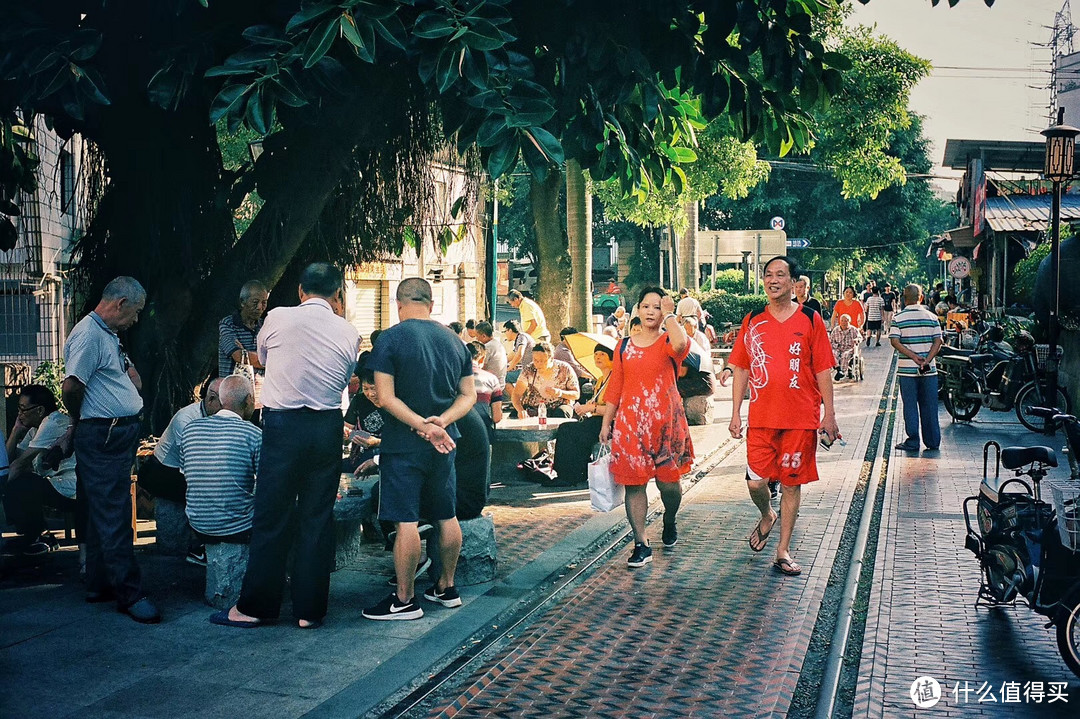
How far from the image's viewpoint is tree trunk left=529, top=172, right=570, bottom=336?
18047 millimetres

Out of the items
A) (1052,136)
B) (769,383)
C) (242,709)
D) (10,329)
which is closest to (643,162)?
(769,383)

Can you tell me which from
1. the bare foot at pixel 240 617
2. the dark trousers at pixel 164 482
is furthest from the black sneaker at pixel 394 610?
the dark trousers at pixel 164 482

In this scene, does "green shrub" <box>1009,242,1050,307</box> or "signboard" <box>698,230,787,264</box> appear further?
"signboard" <box>698,230,787,264</box>

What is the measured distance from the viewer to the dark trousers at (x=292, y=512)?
6.46 meters

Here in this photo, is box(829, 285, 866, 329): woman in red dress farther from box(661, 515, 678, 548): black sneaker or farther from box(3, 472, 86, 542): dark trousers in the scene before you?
box(3, 472, 86, 542): dark trousers

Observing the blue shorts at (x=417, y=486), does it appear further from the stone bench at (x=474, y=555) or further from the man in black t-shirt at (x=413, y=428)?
the stone bench at (x=474, y=555)

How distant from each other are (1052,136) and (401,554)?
14544 millimetres

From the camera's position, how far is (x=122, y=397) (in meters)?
6.74

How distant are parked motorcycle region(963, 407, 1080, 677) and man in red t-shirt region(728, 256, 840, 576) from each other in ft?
3.92

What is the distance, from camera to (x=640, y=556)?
809cm

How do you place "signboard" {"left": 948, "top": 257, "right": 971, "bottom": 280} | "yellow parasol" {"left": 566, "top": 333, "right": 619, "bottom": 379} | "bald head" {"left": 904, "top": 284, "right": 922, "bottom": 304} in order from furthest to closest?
"signboard" {"left": 948, "top": 257, "right": 971, "bottom": 280}
"yellow parasol" {"left": 566, "top": 333, "right": 619, "bottom": 379}
"bald head" {"left": 904, "top": 284, "right": 922, "bottom": 304}

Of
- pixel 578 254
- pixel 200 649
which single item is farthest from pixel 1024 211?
pixel 200 649

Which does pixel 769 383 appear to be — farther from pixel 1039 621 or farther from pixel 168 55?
pixel 168 55

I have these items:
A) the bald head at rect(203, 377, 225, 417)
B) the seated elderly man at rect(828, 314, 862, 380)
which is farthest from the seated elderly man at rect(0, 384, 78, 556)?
the seated elderly man at rect(828, 314, 862, 380)
